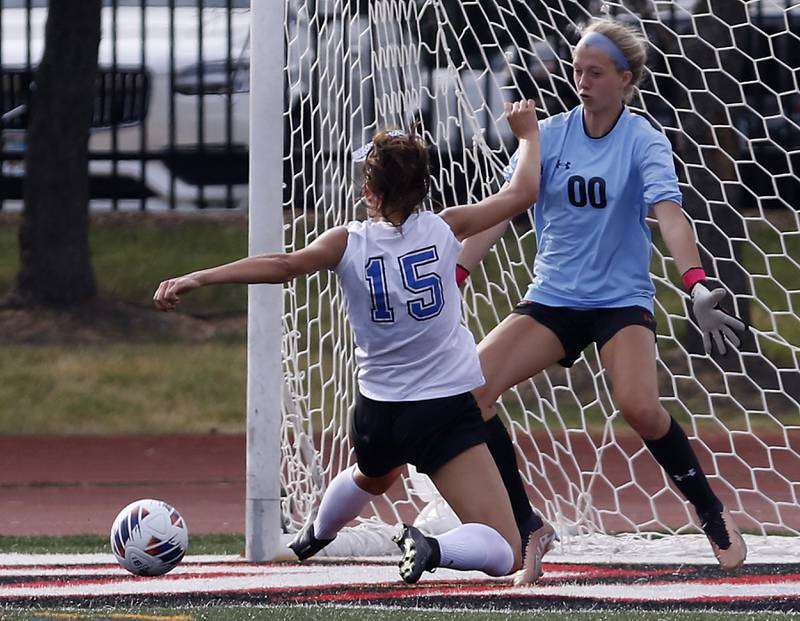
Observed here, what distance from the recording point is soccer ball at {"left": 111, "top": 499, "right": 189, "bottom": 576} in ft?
16.2

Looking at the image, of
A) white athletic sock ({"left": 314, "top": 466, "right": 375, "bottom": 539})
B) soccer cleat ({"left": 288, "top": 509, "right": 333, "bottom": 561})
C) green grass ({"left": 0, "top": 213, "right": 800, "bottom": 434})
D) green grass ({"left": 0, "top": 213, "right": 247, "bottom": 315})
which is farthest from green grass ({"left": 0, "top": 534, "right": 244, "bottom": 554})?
green grass ({"left": 0, "top": 213, "right": 247, "bottom": 315})

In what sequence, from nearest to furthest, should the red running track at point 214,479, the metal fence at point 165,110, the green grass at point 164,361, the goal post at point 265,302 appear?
1. the goal post at point 265,302
2. the red running track at point 214,479
3. the green grass at point 164,361
4. the metal fence at point 165,110

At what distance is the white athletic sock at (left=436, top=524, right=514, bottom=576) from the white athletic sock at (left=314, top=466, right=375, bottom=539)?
56 centimetres

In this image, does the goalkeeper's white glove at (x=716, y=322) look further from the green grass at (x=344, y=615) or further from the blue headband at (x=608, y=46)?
the blue headband at (x=608, y=46)

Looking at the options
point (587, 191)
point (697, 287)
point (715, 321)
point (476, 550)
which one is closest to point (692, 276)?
point (697, 287)

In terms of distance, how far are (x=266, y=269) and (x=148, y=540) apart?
1137 millimetres

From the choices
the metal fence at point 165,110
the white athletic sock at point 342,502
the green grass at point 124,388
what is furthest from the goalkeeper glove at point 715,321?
the metal fence at point 165,110

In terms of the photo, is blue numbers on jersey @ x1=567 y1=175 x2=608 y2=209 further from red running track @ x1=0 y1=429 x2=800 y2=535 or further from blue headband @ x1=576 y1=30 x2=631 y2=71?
red running track @ x1=0 y1=429 x2=800 y2=535

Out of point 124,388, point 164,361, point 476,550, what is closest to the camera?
point 476,550

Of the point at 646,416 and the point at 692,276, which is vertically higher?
the point at 692,276

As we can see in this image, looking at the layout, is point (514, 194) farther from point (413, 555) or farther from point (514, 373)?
point (413, 555)

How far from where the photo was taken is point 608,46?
198 inches

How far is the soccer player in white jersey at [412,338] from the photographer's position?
4383mm

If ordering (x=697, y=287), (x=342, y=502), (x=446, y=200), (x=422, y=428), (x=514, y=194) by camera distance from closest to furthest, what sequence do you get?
(x=422, y=428), (x=697, y=287), (x=514, y=194), (x=342, y=502), (x=446, y=200)
